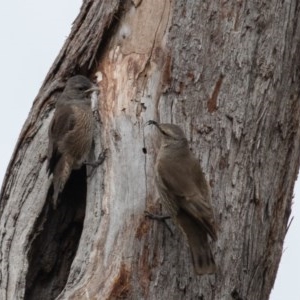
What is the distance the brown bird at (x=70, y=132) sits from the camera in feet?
27.8

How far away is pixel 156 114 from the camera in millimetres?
8289

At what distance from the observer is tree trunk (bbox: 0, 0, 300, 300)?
7789 mm

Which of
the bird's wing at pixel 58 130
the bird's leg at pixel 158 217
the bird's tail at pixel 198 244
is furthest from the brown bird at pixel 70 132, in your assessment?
the bird's tail at pixel 198 244

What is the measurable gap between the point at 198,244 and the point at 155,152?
2.75 feet

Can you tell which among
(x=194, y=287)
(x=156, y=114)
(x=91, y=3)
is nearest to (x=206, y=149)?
(x=156, y=114)

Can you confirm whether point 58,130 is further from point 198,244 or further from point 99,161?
point 198,244

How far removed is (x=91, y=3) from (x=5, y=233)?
192cm

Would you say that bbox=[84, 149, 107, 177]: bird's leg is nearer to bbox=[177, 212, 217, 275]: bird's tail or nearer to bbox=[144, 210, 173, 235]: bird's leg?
bbox=[144, 210, 173, 235]: bird's leg

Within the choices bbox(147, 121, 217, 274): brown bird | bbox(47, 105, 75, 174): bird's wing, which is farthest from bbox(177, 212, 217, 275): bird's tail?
bbox(47, 105, 75, 174): bird's wing

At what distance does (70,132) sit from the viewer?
348 inches

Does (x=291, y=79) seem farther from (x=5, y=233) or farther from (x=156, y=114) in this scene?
(x=5, y=233)

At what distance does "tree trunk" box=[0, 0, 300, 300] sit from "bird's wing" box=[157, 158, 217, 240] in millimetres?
143

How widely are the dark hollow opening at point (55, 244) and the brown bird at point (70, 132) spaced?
0.15 m

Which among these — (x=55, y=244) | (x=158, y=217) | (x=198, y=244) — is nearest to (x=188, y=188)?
(x=158, y=217)
